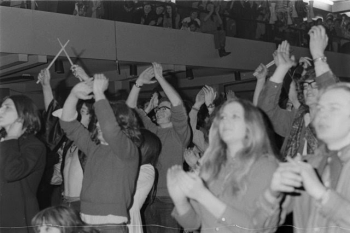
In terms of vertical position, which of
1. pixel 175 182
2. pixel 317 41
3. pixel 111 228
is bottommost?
pixel 111 228

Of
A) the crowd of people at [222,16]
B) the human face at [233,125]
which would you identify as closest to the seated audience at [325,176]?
the human face at [233,125]

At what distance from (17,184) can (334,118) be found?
154 centimetres

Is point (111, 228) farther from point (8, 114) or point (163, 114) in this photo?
point (163, 114)

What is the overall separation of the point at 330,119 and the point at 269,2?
8.66 m

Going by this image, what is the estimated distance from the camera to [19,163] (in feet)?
7.68

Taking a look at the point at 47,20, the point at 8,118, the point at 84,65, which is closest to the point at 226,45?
the point at 84,65

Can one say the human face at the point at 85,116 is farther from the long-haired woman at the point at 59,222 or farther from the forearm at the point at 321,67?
the forearm at the point at 321,67

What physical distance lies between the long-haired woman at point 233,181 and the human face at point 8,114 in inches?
46.0

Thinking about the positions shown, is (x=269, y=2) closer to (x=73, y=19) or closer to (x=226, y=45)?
(x=226, y=45)

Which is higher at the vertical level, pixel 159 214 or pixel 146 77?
pixel 146 77

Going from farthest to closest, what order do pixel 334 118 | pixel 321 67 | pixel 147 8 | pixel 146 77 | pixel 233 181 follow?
pixel 147 8, pixel 146 77, pixel 321 67, pixel 233 181, pixel 334 118

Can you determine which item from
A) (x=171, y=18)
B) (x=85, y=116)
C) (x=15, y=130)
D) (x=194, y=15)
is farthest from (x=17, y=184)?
(x=194, y=15)

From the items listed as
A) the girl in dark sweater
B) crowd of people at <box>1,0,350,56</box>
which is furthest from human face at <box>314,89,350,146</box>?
crowd of people at <box>1,0,350,56</box>

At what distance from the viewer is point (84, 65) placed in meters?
8.27
